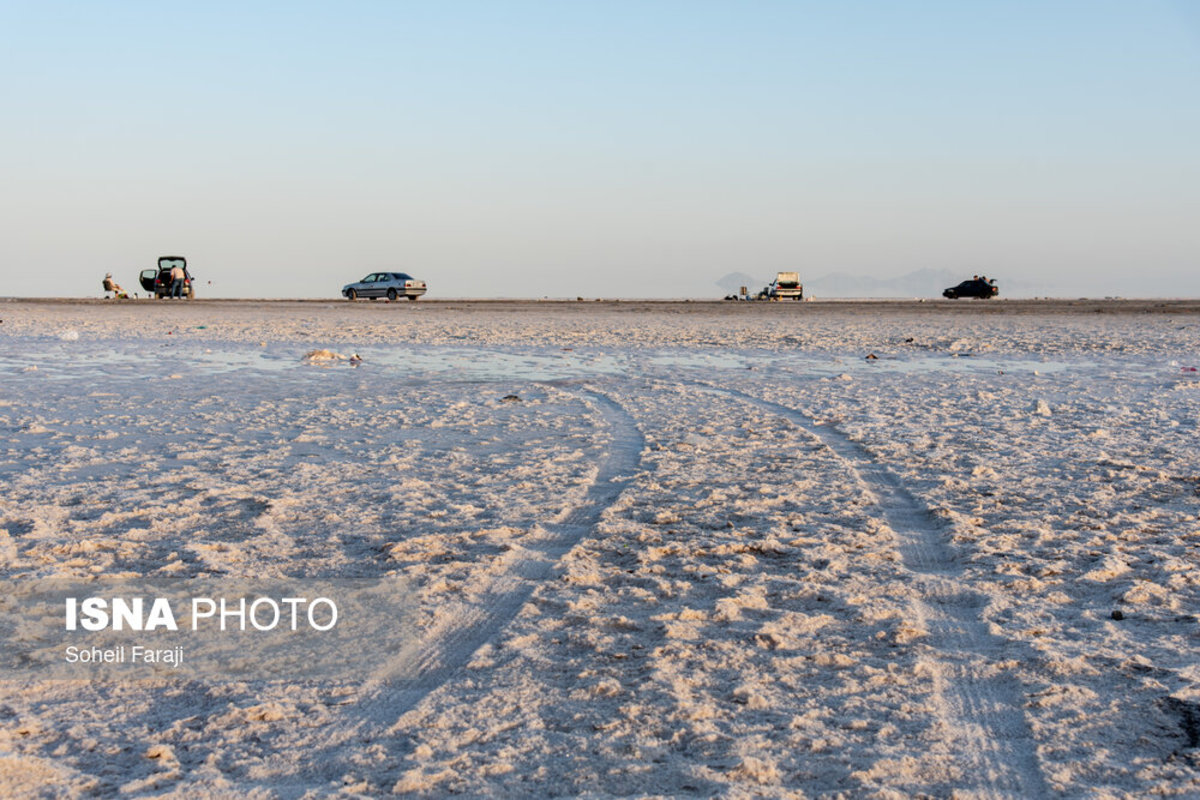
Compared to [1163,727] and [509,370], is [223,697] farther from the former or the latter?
[509,370]

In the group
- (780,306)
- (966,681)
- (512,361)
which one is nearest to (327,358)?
(512,361)

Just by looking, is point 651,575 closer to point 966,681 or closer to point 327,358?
point 966,681

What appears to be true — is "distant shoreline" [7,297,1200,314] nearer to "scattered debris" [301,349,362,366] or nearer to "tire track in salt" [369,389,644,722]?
"scattered debris" [301,349,362,366]

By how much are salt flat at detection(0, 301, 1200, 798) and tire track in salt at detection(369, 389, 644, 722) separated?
20mm

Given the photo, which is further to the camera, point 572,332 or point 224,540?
point 572,332

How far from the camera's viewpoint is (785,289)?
51.2m

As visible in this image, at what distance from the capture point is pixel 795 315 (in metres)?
33.6

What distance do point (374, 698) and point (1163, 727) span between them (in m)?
2.49

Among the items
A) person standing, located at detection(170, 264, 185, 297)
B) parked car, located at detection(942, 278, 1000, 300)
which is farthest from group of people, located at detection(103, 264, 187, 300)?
parked car, located at detection(942, 278, 1000, 300)

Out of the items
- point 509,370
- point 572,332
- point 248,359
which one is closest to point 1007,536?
point 509,370

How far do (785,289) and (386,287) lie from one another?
1946 cm

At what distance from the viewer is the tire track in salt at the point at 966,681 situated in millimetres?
2855

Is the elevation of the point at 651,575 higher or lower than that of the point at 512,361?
lower

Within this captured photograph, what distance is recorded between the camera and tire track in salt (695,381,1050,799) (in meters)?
2.86
